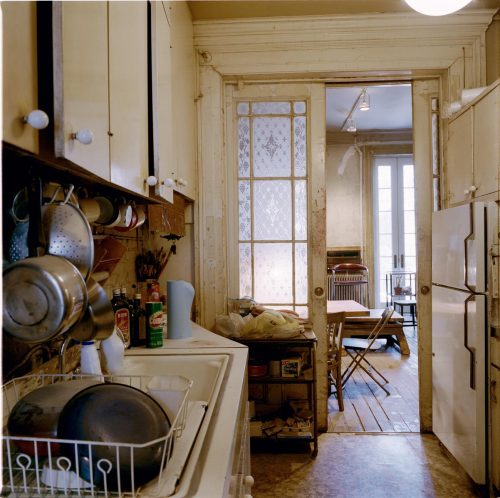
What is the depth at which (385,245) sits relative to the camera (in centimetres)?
715

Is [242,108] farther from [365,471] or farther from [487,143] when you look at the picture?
[365,471]

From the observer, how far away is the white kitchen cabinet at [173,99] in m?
1.73

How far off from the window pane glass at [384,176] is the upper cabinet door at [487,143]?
185 inches

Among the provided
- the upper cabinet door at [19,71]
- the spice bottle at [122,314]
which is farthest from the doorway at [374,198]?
the upper cabinet door at [19,71]

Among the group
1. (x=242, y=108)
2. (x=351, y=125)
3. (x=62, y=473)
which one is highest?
(x=351, y=125)

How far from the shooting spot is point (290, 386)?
311cm

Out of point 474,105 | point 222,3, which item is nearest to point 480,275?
point 474,105

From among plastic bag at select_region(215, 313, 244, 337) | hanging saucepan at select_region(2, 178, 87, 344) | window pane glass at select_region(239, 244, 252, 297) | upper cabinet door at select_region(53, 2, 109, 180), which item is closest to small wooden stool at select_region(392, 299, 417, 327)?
window pane glass at select_region(239, 244, 252, 297)

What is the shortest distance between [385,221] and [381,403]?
391 centimetres

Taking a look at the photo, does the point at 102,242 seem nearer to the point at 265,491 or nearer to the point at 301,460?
the point at 265,491

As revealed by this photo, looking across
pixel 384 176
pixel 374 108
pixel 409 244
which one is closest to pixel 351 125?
pixel 374 108

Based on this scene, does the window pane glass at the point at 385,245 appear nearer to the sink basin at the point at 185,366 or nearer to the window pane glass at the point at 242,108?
the window pane glass at the point at 242,108

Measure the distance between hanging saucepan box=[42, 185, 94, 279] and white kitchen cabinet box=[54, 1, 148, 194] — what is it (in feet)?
0.42

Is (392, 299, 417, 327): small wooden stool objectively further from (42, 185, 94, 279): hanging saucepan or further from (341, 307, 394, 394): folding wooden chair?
(42, 185, 94, 279): hanging saucepan
